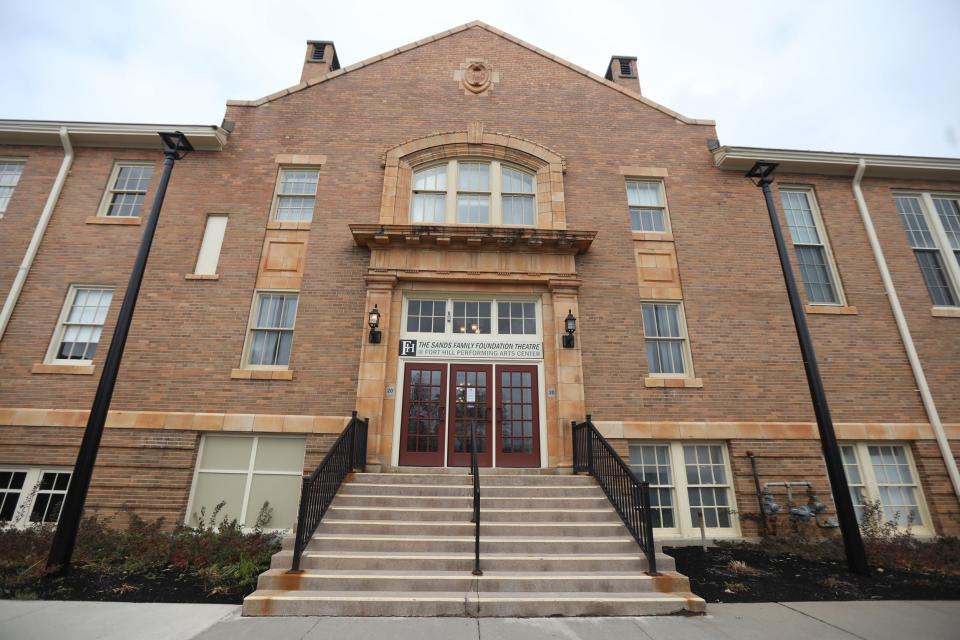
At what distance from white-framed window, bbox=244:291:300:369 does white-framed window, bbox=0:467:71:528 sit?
165 inches

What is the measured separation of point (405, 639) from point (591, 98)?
13148mm

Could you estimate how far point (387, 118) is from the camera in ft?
38.6

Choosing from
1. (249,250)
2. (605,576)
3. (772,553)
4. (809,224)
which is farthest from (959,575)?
(249,250)

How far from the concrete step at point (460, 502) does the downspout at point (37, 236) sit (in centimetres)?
906

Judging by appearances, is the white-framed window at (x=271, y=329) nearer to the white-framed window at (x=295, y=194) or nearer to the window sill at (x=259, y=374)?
the window sill at (x=259, y=374)

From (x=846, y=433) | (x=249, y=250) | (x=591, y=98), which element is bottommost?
(x=846, y=433)

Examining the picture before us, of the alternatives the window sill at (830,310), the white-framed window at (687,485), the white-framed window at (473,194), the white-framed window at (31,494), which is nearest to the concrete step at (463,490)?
the white-framed window at (687,485)

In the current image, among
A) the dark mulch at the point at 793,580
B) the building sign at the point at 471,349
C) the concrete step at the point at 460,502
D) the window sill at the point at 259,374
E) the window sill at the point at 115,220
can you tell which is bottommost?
the dark mulch at the point at 793,580

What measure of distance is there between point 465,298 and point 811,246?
30.4ft

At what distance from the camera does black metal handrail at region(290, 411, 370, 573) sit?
5.72m

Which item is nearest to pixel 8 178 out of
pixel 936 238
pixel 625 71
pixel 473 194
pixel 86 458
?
pixel 86 458

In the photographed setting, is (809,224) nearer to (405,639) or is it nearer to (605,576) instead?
(605,576)

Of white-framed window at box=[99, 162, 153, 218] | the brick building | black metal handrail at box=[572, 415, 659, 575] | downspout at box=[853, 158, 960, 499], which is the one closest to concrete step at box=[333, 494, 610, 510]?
black metal handrail at box=[572, 415, 659, 575]

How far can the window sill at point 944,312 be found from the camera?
1052 centimetres
